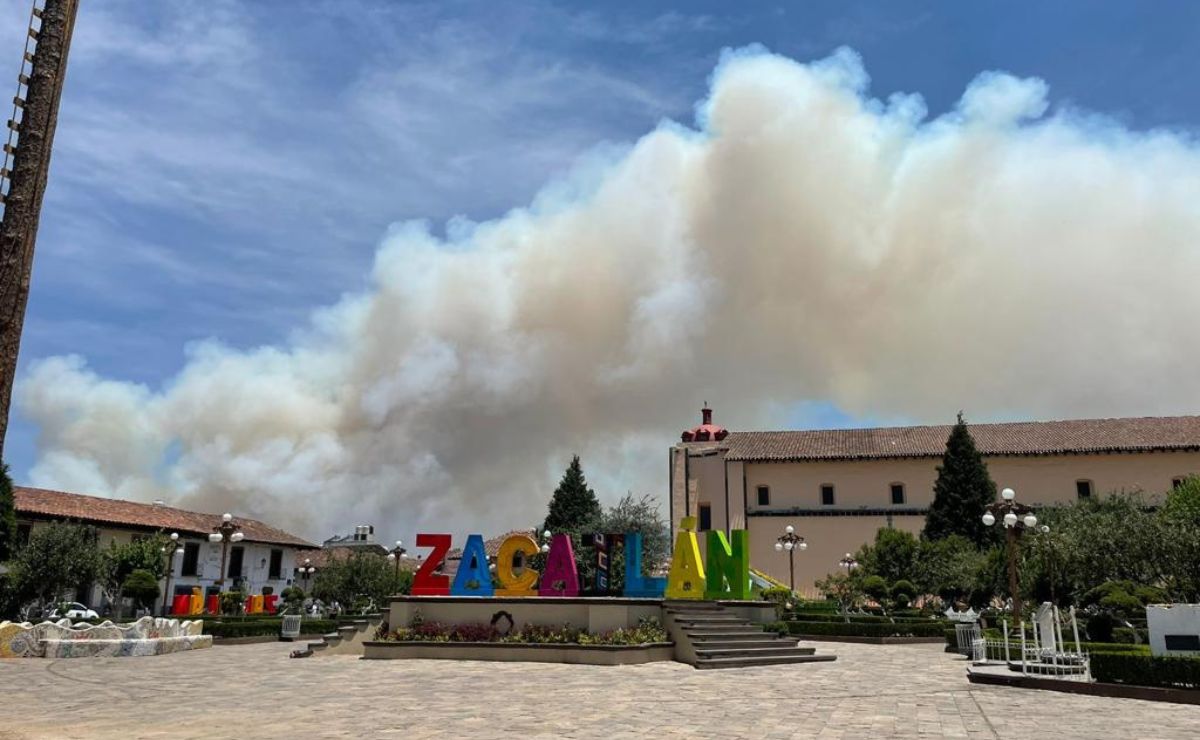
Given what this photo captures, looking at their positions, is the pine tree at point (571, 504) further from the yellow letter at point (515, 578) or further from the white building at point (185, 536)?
the yellow letter at point (515, 578)

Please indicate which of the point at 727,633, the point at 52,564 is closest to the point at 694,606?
the point at 727,633

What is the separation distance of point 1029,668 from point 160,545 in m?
41.3

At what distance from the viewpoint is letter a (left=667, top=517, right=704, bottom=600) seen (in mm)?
23734

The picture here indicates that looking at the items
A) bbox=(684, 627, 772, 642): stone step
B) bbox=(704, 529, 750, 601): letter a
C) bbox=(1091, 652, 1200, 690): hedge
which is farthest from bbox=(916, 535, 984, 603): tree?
bbox=(1091, 652, 1200, 690): hedge

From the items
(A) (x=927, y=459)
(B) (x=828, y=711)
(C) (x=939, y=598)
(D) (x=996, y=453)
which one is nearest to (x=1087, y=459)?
(D) (x=996, y=453)

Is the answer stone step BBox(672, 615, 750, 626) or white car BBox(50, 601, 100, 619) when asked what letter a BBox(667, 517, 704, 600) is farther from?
white car BBox(50, 601, 100, 619)

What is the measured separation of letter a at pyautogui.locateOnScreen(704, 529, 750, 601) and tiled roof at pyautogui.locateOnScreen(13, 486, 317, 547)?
1173 inches

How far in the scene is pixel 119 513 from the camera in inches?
1987

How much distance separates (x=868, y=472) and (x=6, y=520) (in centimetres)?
4976

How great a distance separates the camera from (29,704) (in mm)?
13641

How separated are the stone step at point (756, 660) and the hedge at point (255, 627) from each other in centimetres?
1963

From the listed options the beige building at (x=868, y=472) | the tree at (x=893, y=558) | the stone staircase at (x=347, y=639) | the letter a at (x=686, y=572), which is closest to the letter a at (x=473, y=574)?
the stone staircase at (x=347, y=639)

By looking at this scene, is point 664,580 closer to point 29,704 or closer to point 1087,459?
point 29,704

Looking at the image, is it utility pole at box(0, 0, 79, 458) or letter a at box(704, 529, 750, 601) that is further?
letter a at box(704, 529, 750, 601)
